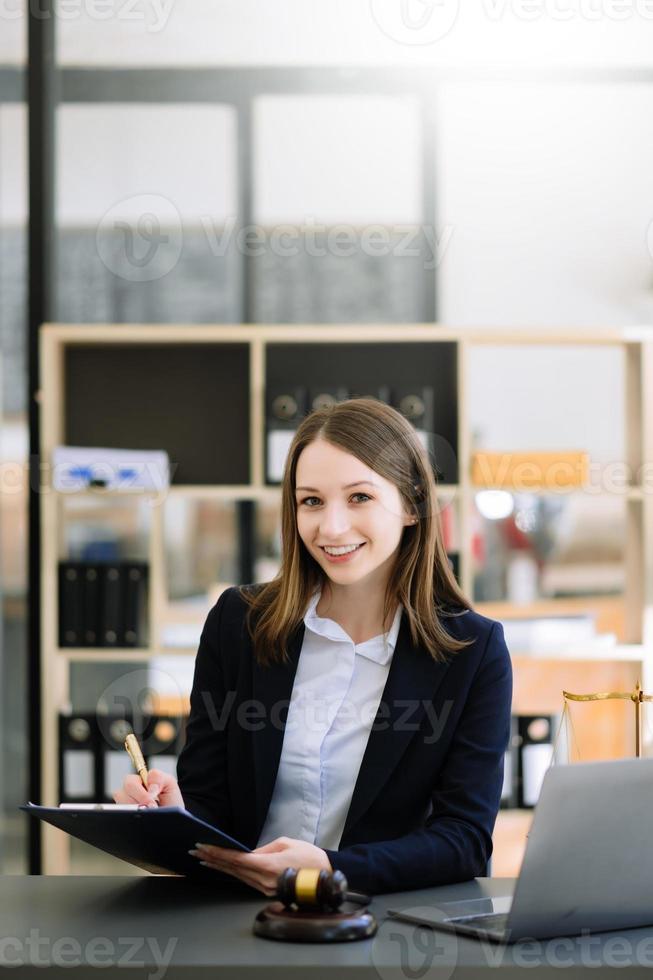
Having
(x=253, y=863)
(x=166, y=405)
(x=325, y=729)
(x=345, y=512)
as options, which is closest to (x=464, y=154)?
(x=166, y=405)

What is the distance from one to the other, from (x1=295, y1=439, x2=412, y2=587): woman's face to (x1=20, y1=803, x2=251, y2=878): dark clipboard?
51 centimetres

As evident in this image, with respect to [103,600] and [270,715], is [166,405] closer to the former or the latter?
[103,600]

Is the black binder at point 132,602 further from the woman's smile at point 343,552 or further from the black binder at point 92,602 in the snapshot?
the woman's smile at point 343,552

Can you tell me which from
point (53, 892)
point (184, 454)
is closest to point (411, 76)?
point (184, 454)

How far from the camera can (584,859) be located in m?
1.25

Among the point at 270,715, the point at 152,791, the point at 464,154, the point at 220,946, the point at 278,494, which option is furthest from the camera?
the point at 464,154

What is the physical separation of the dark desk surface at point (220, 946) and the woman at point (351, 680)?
0.25 meters

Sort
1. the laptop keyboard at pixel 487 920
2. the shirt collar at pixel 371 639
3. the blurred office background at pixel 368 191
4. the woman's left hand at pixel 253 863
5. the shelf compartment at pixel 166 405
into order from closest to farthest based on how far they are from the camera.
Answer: the laptop keyboard at pixel 487 920
the woman's left hand at pixel 253 863
the shirt collar at pixel 371 639
the shelf compartment at pixel 166 405
the blurred office background at pixel 368 191

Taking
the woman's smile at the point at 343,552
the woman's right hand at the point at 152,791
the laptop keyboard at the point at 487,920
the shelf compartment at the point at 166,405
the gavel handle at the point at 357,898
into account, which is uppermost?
the shelf compartment at the point at 166,405

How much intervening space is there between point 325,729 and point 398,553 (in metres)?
0.31

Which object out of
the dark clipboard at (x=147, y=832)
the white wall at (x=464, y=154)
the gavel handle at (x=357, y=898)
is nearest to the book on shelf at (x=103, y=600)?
the white wall at (x=464, y=154)

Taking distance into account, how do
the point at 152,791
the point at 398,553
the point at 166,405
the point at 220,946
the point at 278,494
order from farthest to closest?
the point at 166,405
the point at 278,494
the point at 398,553
the point at 152,791
the point at 220,946

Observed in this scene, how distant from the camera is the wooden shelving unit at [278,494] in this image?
3422mm

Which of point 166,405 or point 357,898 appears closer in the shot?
point 357,898
